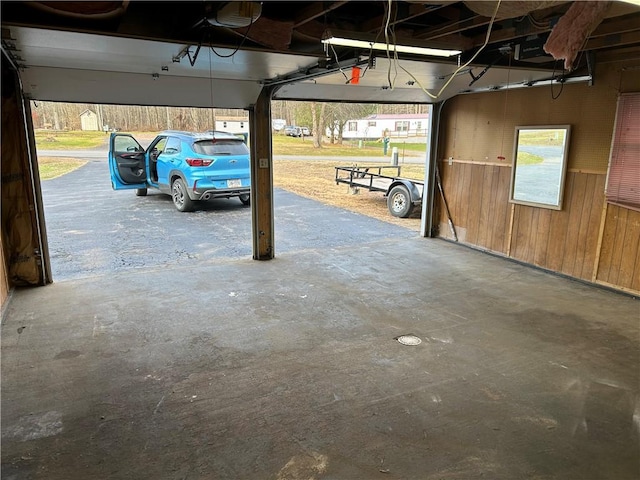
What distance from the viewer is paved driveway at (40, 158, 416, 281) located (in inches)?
231

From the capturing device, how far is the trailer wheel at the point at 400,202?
8.74m

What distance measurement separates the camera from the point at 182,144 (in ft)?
27.1

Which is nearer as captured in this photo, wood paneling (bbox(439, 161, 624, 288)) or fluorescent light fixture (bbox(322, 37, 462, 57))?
fluorescent light fixture (bbox(322, 37, 462, 57))

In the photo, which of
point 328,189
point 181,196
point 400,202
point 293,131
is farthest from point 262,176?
point 293,131

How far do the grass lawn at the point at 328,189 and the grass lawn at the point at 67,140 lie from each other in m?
10.3

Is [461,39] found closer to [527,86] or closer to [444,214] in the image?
[527,86]

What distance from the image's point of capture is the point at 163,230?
7332 mm

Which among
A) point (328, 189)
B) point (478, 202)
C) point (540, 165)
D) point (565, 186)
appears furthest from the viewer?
point (328, 189)

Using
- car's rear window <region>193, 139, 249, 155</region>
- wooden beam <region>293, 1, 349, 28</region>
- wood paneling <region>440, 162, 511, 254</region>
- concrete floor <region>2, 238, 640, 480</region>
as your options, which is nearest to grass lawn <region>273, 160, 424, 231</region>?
wood paneling <region>440, 162, 511, 254</region>

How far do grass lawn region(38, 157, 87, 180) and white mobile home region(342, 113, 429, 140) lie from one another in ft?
Answer: 67.2

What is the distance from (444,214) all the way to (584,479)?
17.3 ft

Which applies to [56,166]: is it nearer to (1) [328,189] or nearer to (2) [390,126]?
(1) [328,189]

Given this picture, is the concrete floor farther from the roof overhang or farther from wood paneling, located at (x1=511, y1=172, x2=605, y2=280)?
the roof overhang

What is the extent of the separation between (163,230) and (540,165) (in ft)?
18.9
